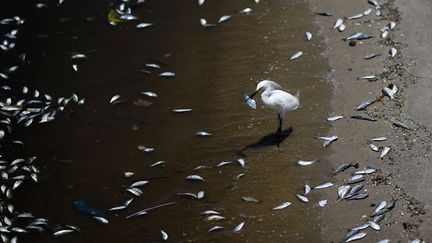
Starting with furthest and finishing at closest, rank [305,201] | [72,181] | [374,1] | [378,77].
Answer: [374,1], [378,77], [72,181], [305,201]

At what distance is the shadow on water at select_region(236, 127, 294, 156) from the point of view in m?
8.73

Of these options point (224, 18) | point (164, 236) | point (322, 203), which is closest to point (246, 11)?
point (224, 18)

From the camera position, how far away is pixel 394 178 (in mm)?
7996

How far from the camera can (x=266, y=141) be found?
28.9 feet

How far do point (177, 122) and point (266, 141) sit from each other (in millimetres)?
1336

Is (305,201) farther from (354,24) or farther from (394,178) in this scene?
(354,24)

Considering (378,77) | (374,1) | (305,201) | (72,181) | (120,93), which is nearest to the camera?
(305,201)

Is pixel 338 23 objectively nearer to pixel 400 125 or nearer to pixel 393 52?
pixel 393 52

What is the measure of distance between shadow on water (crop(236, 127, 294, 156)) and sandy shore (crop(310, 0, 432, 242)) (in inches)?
23.8

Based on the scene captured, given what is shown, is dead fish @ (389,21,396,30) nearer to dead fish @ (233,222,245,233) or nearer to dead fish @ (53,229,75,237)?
dead fish @ (233,222,245,233)

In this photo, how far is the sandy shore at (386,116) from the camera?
298 inches

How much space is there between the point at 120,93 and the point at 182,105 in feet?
3.37

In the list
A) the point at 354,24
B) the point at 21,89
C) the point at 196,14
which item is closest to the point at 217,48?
the point at 196,14

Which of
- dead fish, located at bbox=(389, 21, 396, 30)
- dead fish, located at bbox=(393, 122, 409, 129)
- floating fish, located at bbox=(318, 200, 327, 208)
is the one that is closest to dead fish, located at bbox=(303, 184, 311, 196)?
floating fish, located at bbox=(318, 200, 327, 208)
